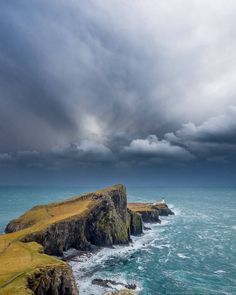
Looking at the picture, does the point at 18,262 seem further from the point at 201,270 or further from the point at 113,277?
the point at 201,270

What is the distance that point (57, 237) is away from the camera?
85500mm

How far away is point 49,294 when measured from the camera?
5269cm

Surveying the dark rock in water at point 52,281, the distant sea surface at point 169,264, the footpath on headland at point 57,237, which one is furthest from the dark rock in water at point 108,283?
the dark rock in water at point 52,281

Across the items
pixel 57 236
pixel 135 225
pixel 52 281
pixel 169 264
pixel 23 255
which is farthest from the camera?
pixel 135 225

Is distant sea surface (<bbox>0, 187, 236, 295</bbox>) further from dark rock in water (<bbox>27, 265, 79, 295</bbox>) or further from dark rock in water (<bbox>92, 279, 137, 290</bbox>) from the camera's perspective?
dark rock in water (<bbox>27, 265, 79, 295</bbox>)

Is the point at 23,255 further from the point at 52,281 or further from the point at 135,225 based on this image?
the point at 135,225

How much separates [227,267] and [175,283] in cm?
2004

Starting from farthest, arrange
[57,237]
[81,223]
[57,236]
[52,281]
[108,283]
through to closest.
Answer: [81,223]
[57,236]
[57,237]
[108,283]
[52,281]

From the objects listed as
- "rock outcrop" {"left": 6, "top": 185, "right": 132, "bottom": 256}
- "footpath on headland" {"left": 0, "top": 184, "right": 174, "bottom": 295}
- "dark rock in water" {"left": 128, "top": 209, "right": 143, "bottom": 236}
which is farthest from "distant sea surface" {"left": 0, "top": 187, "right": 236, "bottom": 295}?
"footpath on headland" {"left": 0, "top": 184, "right": 174, "bottom": 295}

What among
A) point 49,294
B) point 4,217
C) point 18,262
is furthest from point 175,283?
point 4,217

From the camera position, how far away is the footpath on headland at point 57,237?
172 feet

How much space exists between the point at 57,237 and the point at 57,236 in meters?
0.33

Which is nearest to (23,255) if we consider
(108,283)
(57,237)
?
(108,283)

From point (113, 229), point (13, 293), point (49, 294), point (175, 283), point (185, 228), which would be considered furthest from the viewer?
point (185, 228)
